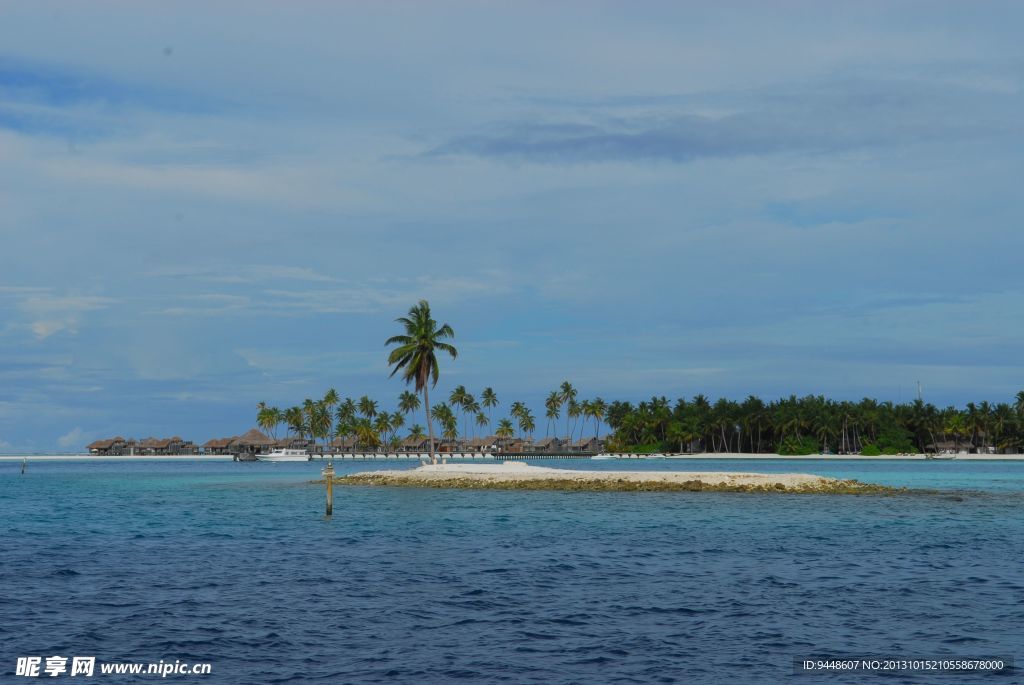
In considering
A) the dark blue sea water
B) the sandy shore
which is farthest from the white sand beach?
the dark blue sea water

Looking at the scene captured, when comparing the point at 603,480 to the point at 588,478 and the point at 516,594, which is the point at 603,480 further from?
the point at 516,594

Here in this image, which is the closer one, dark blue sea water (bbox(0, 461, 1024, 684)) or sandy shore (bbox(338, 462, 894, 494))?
dark blue sea water (bbox(0, 461, 1024, 684))

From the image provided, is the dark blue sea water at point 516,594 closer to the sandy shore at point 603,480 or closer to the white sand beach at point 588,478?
the sandy shore at point 603,480

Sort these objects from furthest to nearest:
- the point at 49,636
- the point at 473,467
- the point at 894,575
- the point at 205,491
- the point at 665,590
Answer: the point at 473,467 → the point at 205,491 → the point at 894,575 → the point at 665,590 → the point at 49,636

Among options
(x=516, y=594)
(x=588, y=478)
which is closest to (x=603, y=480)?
(x=588, y=478)

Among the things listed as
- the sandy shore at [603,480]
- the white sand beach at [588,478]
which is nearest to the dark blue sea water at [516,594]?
the sandy shore at [603,480]

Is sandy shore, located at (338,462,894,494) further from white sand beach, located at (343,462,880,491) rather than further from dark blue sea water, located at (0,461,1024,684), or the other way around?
dark blue sea water, located at (0,461,1024,684)

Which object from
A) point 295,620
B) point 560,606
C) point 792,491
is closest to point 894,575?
point 560,606

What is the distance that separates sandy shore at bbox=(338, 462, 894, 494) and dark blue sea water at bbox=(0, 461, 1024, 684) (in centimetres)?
2210

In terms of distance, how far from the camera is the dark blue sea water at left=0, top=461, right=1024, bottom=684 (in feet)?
68.2

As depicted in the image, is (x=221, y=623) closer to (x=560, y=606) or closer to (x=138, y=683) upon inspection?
(x=138, y=683)

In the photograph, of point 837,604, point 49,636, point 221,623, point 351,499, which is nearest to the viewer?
point 49,636

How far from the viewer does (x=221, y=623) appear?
24.1 metres

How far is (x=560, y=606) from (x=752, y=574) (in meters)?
8.72
